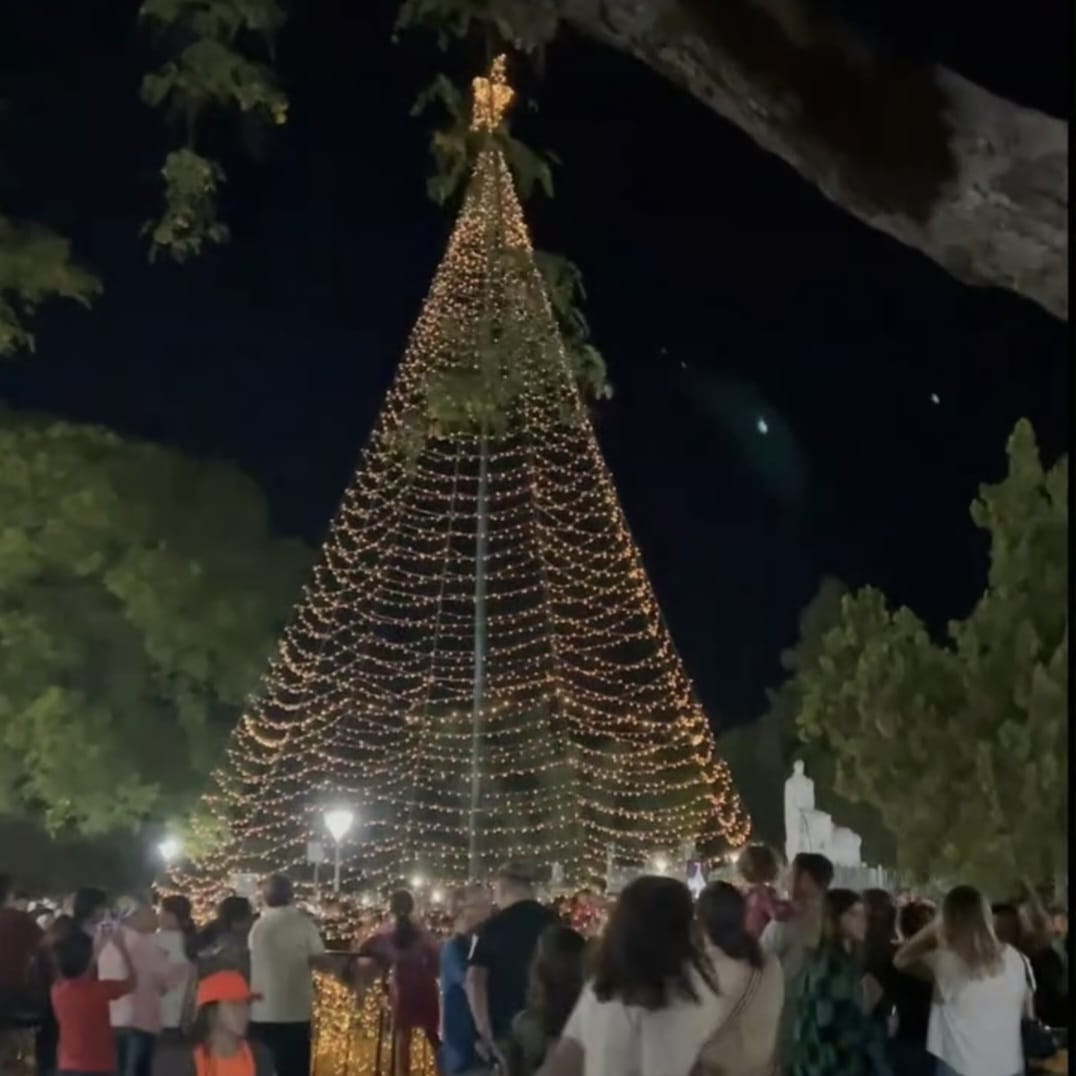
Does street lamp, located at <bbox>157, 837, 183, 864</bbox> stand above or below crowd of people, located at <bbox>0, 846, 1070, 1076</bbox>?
above

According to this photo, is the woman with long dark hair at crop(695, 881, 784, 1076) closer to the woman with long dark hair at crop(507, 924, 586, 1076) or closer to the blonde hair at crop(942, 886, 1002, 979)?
the woman with long dark hair at crop(507, 924, 586, 1076)

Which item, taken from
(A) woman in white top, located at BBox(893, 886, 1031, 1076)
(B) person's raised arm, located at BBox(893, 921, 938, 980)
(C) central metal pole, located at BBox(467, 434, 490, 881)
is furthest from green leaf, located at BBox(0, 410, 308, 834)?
(A) woman in white top, located at BBox(893, 886, 1031, 1076)

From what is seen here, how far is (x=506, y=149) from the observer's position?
19.3ft

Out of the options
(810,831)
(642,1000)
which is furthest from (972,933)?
(810,831)

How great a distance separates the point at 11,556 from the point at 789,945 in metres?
24.9

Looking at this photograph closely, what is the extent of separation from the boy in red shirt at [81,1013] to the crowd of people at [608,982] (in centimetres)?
1

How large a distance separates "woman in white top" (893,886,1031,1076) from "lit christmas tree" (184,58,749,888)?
26.6 feet

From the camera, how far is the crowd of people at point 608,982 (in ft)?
17.3

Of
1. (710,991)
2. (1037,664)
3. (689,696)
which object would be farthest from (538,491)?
(710,991)

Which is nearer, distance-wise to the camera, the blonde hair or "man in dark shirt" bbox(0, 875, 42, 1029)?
the blonde hair

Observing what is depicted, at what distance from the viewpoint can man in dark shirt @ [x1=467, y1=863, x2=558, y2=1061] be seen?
8.82 metres

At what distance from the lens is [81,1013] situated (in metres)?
9.63

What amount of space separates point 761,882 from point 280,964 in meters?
3.48

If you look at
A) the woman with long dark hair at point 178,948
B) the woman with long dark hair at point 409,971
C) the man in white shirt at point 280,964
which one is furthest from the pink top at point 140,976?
the woman with long dark hair at point 178,948
